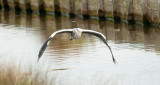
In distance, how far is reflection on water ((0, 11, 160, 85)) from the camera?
18828mm

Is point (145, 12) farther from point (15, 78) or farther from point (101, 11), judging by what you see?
point (15, 78)

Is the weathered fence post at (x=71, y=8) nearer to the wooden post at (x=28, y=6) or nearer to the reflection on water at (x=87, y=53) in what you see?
the reflection on water at (x=87, y=53)

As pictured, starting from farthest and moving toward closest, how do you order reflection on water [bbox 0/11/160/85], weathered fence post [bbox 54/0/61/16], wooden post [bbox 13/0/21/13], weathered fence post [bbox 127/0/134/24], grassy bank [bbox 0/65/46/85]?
wooden post [bbox 13/0/21/13] < weathered fence post [bbox 54/0/61/16] < weathered fence post [bbox 127/0/134/24] < reflection on water [bbox 0/11/160/85] < grassy bank [bbox 0/65/46/85]

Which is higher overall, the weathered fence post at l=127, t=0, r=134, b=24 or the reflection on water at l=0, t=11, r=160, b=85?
the weathered fence post at l=127, t=0, r=134, b=24

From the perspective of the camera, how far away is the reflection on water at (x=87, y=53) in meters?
18.8

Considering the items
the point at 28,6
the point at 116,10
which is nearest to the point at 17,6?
the point at 28,6

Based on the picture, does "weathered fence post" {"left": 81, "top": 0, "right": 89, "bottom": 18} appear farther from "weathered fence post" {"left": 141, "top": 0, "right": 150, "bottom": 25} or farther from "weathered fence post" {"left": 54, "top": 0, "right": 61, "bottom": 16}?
"weathered fence post" {"left": 141, "top": 0, "right": 150, "bottom": 25}

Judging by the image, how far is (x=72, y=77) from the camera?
749 inches

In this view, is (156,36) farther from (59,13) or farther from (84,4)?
(59,13)

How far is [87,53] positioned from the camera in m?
23.7

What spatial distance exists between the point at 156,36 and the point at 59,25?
8.84 meters

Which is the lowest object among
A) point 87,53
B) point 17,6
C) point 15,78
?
point 87,53

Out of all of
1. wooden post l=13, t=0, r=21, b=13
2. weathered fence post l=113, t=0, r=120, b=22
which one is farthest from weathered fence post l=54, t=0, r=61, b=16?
weathered fence post l=113, t=0, r=120, b=22

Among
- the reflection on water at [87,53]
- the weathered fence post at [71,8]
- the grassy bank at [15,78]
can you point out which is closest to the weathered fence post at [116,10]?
the reflection on water at [87,53]
